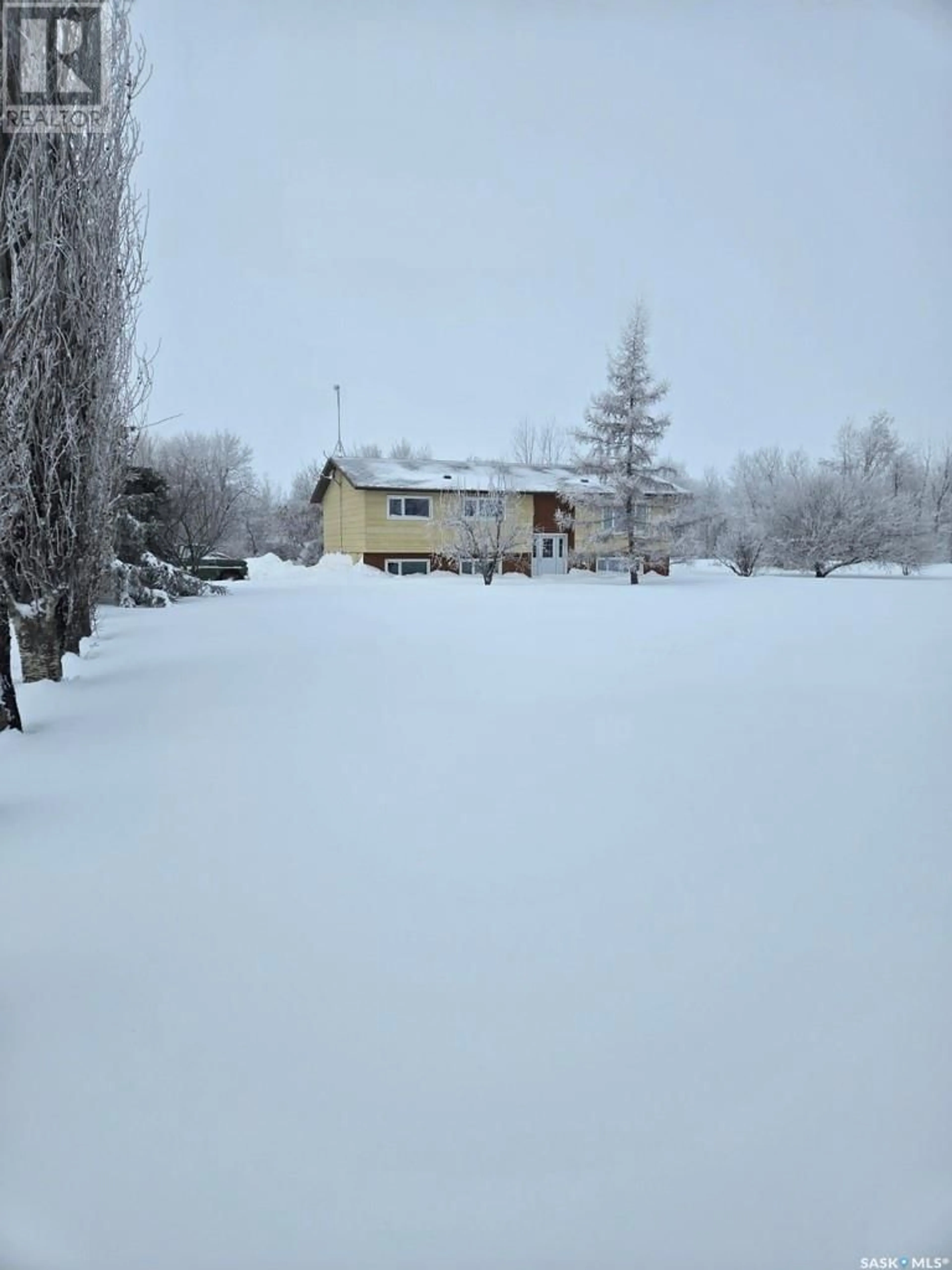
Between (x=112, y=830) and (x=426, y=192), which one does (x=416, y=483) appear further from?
(x=112, y=830)

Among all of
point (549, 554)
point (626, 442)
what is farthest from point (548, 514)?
point (626, 442)

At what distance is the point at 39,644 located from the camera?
10.6 feet

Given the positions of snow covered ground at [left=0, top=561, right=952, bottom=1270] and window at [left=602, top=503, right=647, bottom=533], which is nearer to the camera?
snow covered ground at [left=0, top=561, right=952, bottom=1270]

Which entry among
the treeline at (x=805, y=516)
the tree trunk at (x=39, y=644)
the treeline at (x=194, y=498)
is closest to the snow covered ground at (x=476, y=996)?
the tree trunk at (x=39, y=644)

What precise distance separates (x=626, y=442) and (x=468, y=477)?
2761 mm

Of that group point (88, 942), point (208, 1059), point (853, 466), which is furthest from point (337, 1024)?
point (853, 466)

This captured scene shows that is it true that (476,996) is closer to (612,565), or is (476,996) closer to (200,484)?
(200,484)

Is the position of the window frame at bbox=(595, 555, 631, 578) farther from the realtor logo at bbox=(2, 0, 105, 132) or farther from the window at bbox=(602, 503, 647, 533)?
the realtor logo at bbox=(2, 0, 105, 132)

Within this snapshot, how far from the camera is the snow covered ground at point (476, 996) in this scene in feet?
2.47

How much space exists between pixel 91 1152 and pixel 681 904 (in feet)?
3.22

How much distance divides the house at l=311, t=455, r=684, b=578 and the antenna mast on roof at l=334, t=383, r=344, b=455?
10.3 inches

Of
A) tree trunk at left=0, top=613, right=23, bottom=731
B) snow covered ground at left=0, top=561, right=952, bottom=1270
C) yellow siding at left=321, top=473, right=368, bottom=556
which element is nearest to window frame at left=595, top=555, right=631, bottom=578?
yellow siding at left=321, top=473, right=368, bottom=556

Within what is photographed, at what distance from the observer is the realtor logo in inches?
70.4

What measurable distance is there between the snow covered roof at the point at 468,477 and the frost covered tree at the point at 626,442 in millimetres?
221
